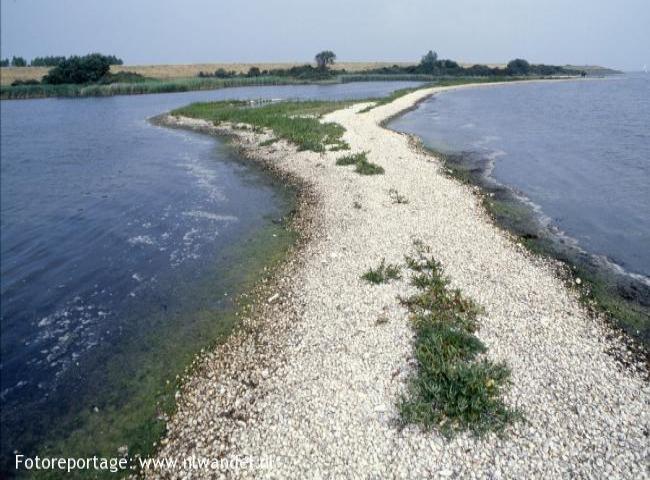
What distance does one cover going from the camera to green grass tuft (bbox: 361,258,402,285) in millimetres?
13938

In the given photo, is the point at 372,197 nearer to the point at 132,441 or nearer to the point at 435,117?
the point at 132,441

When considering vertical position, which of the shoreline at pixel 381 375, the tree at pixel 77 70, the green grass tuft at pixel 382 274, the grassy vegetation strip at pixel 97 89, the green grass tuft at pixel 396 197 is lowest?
the shoreline at pixel 381 375

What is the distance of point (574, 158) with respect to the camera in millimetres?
32156

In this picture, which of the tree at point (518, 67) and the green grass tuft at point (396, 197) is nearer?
the green grass tuft at point (396, 197)

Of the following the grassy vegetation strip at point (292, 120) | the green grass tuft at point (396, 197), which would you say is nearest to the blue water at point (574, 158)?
the green grass tuft at point (396, 197)

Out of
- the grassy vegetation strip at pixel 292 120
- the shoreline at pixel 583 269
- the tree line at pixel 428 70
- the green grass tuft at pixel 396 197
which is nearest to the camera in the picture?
the shoreline at pixel 583 269

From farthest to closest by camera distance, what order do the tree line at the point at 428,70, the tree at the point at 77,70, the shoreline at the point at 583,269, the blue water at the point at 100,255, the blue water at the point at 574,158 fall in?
the tree line at the point at 428,70 < the tree at the point at 77,70 < the blue water at the point at 574,158 < the shoreline at the point at 583,269 < the blue water at the point at 100,255

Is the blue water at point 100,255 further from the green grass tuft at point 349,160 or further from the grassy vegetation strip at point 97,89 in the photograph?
the grassy vegetation strip at point 97,89

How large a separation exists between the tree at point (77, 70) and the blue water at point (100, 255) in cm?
8272

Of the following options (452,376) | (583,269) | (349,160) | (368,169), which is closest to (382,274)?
(452,376)

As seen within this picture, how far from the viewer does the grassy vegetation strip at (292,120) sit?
34062 millimetres

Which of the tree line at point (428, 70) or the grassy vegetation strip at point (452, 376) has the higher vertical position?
the tree line at point (428, 70)

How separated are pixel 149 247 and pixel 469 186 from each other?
59.4ft

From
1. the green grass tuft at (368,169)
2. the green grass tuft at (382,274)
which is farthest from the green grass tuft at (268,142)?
the green grass tuft at (382,274)
